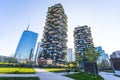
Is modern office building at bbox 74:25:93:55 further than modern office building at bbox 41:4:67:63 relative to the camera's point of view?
Yes

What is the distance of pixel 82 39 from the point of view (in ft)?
382

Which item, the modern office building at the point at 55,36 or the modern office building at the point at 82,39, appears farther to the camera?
the modern office building at the point at 82,39

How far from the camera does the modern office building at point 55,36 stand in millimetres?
88500

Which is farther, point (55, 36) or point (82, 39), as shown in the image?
point (82, 39)

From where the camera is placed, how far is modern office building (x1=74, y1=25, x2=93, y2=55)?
113062 mm

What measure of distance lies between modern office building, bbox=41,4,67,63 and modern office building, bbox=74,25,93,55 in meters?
18.4

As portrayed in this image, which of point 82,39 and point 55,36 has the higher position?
point 82,39

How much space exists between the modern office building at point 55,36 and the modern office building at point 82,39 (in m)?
18.4

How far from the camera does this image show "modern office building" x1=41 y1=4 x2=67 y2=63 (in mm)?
88500

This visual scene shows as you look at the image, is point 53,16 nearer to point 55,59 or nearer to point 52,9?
point 52,9

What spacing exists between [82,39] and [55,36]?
1358 inches

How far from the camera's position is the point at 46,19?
10475cm

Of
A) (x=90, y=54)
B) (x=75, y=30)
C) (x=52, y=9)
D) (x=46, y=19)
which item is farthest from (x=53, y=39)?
(x=90, y=54)

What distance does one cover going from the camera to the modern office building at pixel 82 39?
113 metres
